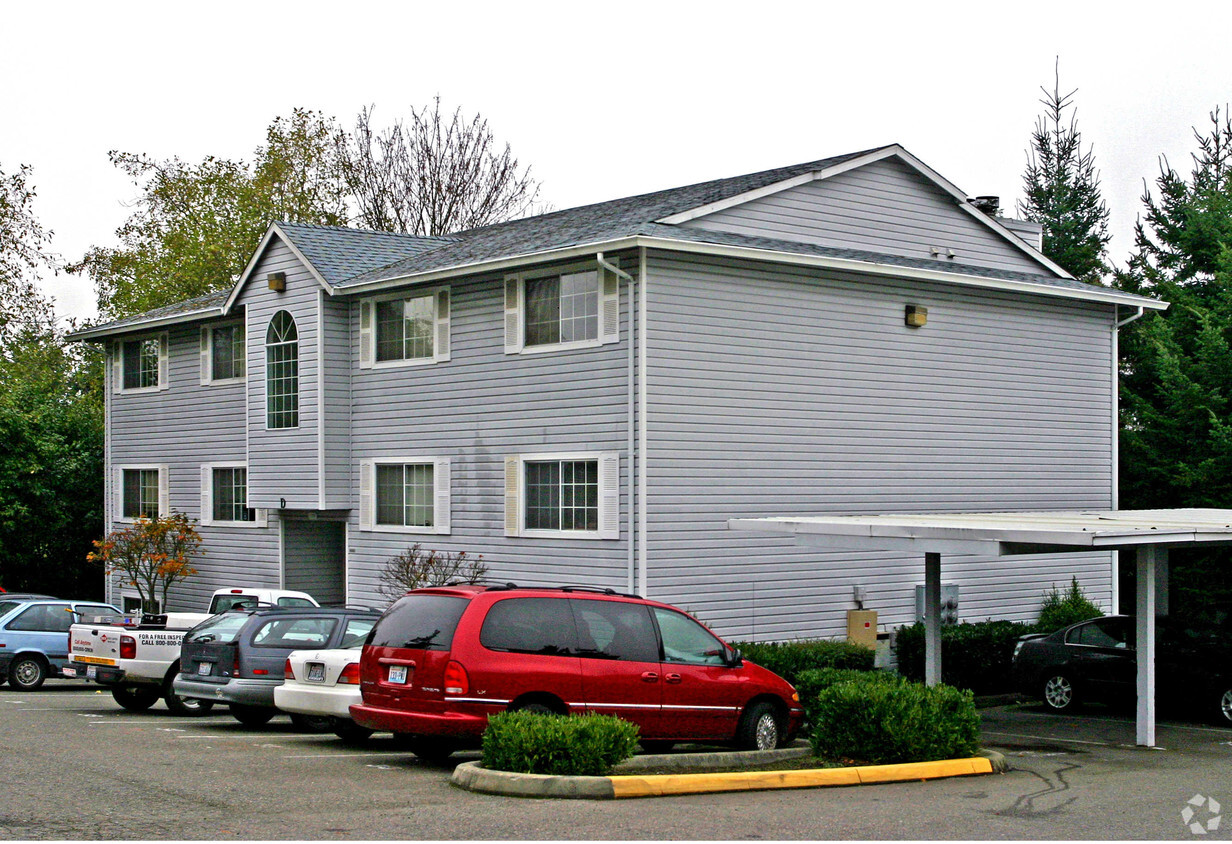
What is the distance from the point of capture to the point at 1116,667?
19.8 metres

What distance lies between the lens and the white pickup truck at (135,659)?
17688 mm

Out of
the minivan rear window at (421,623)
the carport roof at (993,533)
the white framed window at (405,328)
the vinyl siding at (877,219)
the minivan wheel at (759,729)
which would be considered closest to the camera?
the minivan rear window at (421,623)

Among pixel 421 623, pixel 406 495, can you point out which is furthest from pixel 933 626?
pixel 406 495

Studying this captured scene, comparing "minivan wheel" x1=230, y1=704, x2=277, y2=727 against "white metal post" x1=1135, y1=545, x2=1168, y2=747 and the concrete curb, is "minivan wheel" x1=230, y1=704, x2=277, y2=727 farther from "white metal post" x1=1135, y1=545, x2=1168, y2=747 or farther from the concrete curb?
"white metal post" x1=1135, y1=545, x2=1168, y2=747

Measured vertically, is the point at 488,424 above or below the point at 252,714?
above

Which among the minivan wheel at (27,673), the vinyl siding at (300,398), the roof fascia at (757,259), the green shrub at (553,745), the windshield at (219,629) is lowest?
the minivan wheel at (27,673)

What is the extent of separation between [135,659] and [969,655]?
12210 mm

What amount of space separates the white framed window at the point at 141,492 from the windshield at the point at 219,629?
572 inches

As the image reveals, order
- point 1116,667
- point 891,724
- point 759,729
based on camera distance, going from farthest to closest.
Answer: point 1116,667
point 759,729
point 891,724

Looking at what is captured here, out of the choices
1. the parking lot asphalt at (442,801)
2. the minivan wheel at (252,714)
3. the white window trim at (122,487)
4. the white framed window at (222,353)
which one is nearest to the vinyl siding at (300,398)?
the white framed window at (222,353)

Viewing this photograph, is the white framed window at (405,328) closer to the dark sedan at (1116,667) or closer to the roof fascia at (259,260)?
the roof fascia at (259,260)

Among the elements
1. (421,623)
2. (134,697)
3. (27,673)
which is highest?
(421,623)

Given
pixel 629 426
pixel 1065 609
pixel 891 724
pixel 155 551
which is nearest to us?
pixel 891 724

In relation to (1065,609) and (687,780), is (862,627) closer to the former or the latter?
(1065,609)
